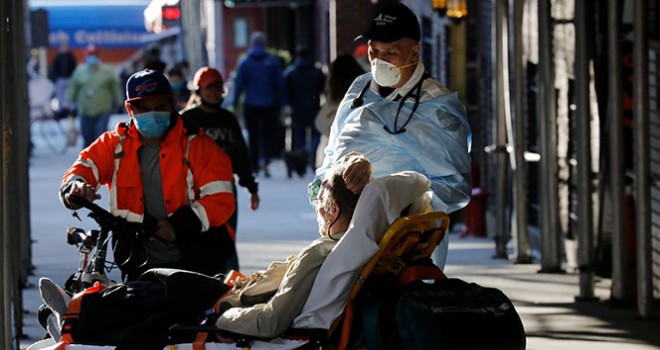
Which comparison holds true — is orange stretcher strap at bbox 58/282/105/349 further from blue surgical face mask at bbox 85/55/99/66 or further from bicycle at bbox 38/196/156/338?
blue surgical face mask at bbox 85/55/99/66

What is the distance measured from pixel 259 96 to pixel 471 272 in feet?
36.5

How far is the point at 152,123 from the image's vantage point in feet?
27.3

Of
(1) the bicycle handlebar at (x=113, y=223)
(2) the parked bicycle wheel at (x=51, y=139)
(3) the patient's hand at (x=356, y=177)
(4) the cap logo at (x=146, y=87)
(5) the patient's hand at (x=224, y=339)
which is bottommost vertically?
(2) the parked bicycle wheel at (x=51, y=139)

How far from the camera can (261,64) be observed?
82.4 feet

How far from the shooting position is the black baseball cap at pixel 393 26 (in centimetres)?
787

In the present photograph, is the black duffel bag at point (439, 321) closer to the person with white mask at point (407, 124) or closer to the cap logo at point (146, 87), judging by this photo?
the person with white mask at point (407, 124)

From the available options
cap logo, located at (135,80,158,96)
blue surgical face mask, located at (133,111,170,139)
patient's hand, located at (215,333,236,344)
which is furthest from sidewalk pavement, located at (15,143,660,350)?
patient's hand, located at (215,333,236,344)

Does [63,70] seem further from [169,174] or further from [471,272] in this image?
[169,174]

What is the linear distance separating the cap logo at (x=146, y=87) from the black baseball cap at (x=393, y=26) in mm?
1054

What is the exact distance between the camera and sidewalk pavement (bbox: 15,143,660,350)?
10.5 metres

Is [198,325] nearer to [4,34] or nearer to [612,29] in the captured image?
[4,34]

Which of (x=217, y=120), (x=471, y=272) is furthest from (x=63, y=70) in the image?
(x=217, y=120)

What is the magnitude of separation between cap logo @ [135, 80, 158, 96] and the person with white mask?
923 mm

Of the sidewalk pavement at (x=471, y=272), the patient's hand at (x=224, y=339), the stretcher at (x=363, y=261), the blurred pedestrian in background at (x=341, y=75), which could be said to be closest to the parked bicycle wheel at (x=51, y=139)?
the sidewalk pavement at (x=471, y=272)
